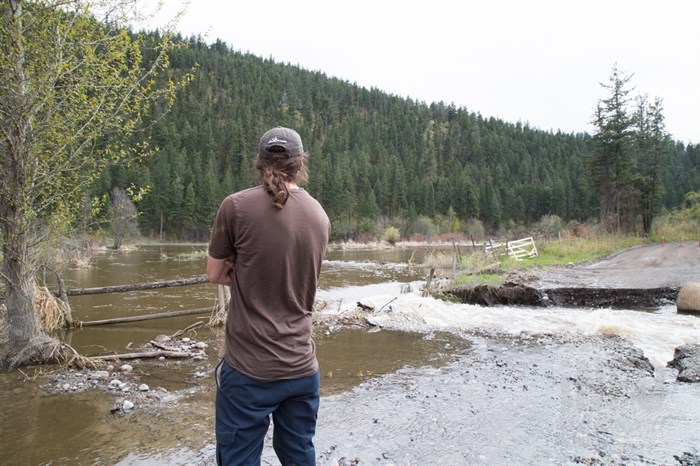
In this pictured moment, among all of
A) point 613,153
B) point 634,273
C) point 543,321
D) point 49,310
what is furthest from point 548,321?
point 613,153

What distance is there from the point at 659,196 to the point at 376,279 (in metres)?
32.3

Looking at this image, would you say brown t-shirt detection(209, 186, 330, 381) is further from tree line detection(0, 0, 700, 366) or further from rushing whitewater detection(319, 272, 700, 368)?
rushing whitewater detection(319, 272, 700, 368)

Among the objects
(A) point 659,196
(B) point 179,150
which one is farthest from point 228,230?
(B) point 179,150

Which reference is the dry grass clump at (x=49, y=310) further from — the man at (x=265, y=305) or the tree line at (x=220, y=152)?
the man at (x=265, y=305)

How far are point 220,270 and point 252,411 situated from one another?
712 mm

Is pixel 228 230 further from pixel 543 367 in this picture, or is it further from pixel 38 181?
pixel 543 367

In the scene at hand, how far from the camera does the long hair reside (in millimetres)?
2191

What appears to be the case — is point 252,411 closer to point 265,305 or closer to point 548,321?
point 265,305

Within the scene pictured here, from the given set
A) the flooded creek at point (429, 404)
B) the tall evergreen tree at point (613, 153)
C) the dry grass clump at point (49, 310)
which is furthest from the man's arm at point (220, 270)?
the tall evergreen tree at point (613, 153)

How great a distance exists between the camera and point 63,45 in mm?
6367

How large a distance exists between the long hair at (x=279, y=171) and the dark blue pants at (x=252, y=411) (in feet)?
2.93

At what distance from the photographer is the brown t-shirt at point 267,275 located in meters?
2.16

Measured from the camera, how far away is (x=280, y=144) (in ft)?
7.67

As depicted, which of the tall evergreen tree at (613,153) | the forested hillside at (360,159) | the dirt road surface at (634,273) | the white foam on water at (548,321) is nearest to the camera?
the white foam on water at (548,321)
